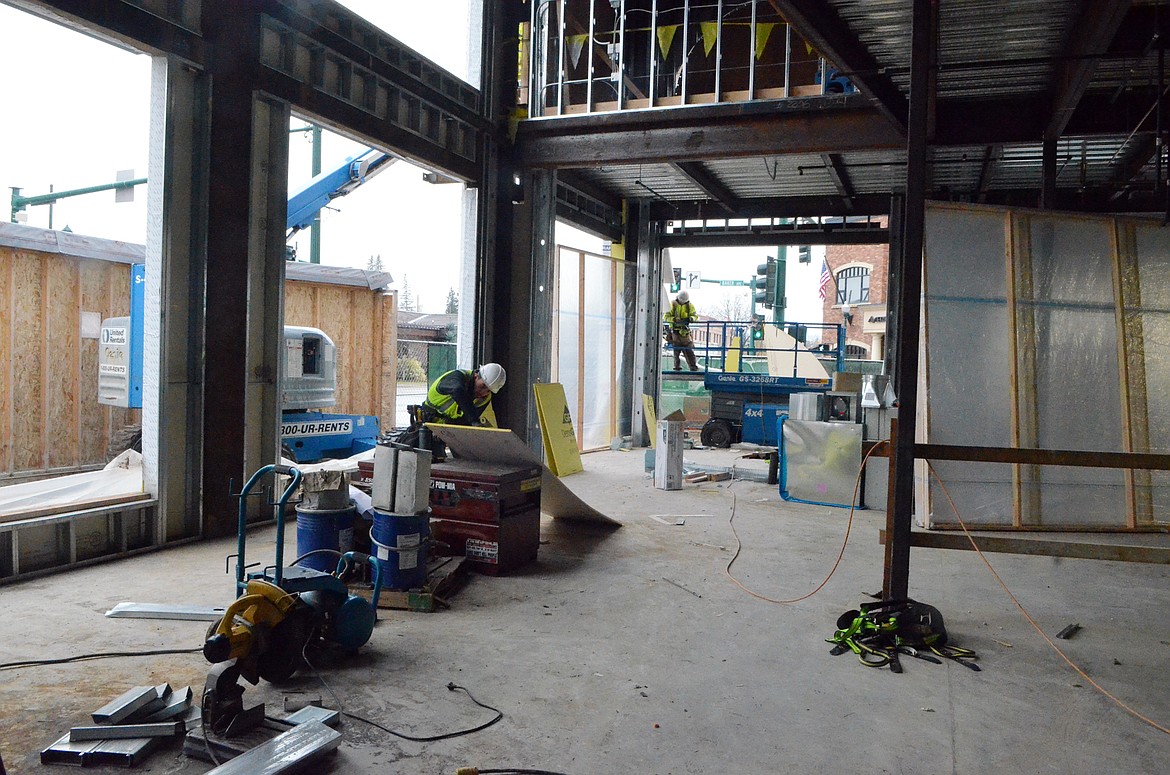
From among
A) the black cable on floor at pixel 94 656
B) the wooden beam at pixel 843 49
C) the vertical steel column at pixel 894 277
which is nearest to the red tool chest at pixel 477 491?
the black cable on floor at pixel 94 656

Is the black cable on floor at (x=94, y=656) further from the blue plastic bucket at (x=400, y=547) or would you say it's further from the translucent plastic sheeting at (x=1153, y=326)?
the translucent plastic sheeting at (x=1153, y=326)

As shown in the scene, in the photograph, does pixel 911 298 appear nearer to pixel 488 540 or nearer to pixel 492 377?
pixel 488 540

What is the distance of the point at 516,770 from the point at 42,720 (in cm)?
220

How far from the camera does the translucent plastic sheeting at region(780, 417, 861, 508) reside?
9.87m

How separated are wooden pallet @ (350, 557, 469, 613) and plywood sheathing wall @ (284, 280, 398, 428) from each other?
10814 mm

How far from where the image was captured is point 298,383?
10.6 metres

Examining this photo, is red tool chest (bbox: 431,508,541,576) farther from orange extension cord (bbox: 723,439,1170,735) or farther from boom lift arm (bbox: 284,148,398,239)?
boom lift arm (bbox: 284,148,398,239)

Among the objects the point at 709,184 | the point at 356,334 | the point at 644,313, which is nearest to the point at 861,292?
the point at 644,313

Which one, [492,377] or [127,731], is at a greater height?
[492,377]

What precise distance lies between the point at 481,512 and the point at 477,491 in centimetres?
18

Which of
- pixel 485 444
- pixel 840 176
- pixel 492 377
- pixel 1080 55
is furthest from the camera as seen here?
pixel 840 176

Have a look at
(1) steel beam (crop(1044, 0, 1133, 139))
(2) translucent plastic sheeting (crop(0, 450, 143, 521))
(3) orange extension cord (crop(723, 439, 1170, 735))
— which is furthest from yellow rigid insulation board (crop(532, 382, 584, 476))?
(1) steel beam (crop(1044, 0, 1133, 139))

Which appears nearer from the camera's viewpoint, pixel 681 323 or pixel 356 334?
pixel 356 334

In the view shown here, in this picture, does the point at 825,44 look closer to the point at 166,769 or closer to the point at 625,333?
the point at 166,769
